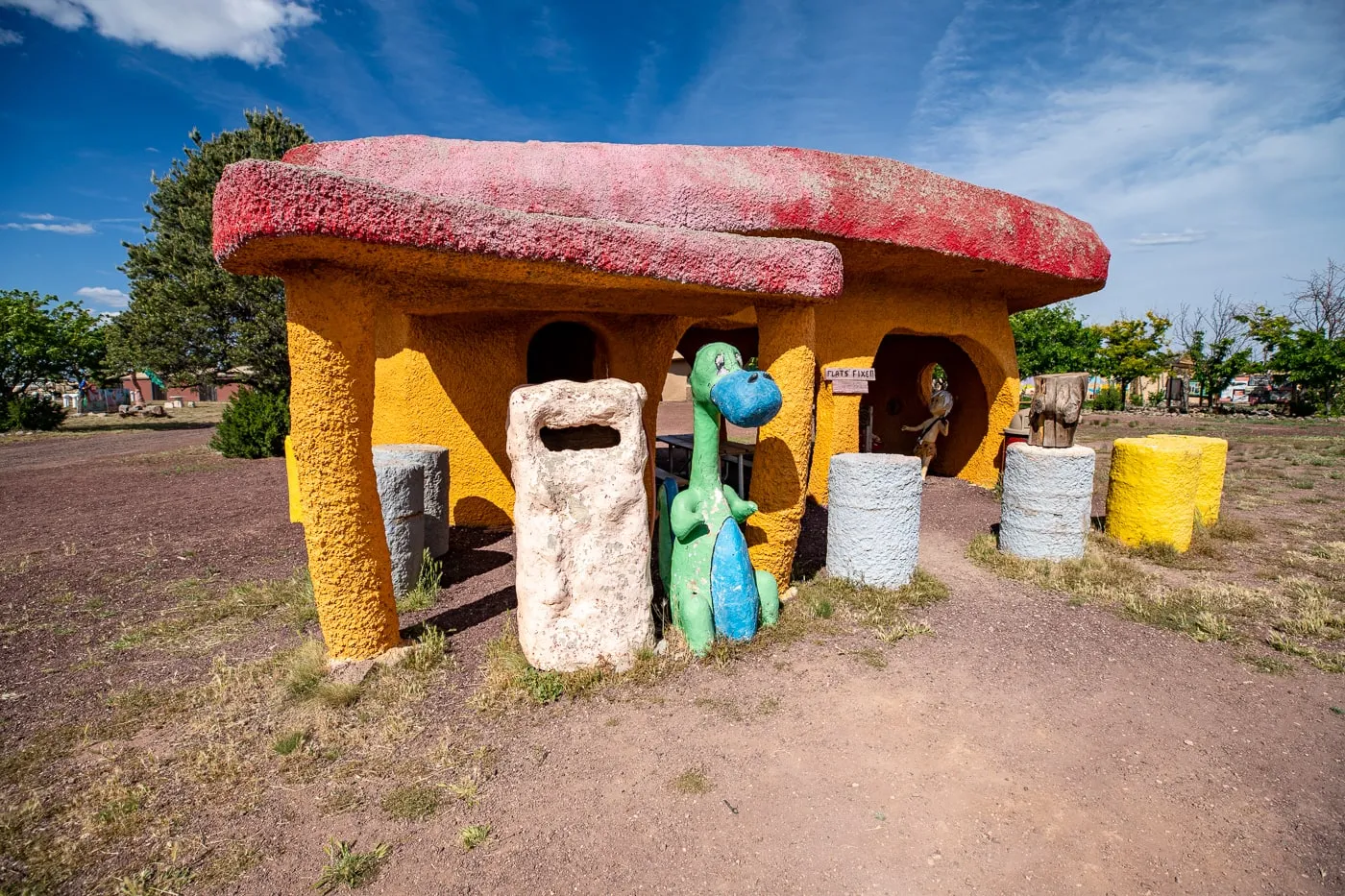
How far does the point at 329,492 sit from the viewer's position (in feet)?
10.3

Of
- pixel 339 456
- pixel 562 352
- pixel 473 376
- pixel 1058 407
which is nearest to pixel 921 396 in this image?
pixel 1058 407

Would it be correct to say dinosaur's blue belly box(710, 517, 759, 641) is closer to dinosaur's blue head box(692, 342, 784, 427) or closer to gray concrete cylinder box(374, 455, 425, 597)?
dinosaur's blue head box(692, 342, 784, 427)

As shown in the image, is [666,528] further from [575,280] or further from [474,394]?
[474,394]

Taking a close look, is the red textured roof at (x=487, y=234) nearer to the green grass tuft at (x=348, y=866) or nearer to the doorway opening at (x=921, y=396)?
the green grass tuft at (x=348, y=866)

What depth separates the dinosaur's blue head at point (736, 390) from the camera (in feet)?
11.4

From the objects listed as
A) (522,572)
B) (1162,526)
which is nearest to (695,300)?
(522,572)

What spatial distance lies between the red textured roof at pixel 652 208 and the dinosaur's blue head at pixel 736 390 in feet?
1.50

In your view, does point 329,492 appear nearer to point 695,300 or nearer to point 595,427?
point 595,427

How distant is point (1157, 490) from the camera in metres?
5.39

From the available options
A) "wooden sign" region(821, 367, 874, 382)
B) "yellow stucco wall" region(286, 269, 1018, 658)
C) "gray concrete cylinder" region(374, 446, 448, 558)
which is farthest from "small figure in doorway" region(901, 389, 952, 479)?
"gray concrete cylinder" region(374, 446, 448, 558)

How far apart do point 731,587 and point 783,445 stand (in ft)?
3.42

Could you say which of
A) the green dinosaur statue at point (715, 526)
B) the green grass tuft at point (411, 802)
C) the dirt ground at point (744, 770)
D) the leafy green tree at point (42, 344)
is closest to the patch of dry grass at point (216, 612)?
the dirt ground at point (744, 770)

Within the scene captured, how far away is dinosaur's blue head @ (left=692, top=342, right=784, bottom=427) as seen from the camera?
11.4 ft

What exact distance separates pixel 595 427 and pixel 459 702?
1.75 metres
